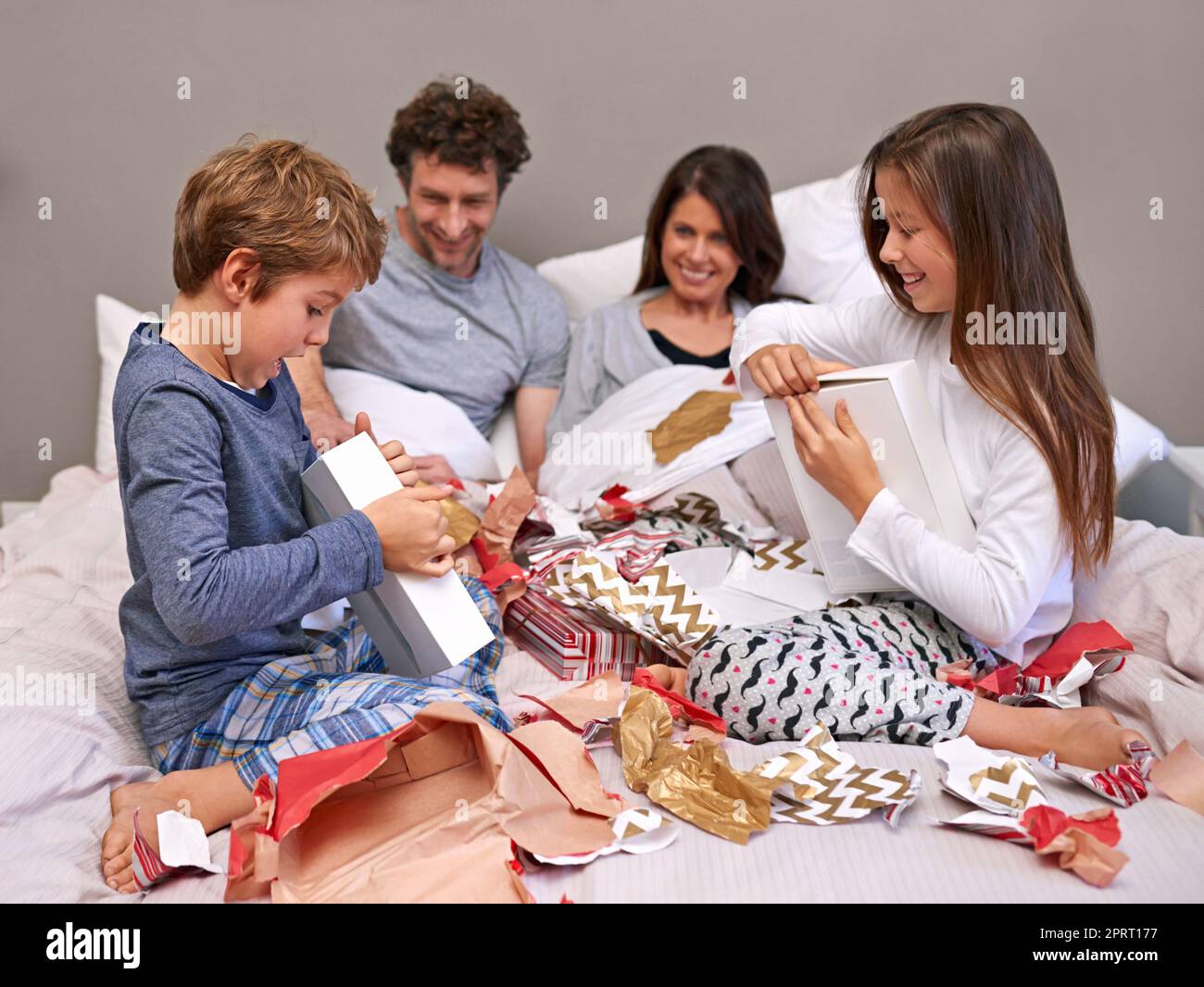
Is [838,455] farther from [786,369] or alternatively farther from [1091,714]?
[1091,714]

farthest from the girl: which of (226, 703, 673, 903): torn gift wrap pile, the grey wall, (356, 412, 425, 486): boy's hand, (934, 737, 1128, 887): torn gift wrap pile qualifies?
the grey wall

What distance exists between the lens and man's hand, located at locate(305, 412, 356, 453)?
1656mm

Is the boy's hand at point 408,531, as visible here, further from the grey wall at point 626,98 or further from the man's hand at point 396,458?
the grey wall at point 626,98

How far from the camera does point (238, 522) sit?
1.08m

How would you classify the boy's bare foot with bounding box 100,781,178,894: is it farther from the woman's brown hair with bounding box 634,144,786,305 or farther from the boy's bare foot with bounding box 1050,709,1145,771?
the woman's brown hair with bounding box 634,144,786,305

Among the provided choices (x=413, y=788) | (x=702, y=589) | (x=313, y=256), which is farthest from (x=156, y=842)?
(x=702, y=589)

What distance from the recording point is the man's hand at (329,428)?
5.43 feet

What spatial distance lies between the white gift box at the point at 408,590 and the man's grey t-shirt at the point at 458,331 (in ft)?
2.51

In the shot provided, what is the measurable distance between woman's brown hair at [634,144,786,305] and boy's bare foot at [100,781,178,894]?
1.25 m
